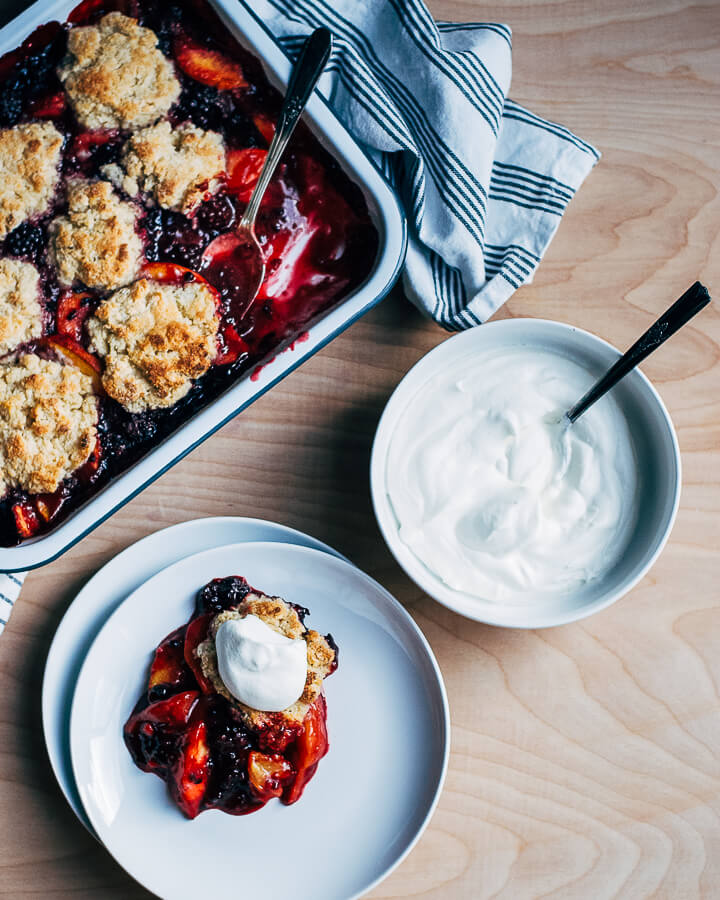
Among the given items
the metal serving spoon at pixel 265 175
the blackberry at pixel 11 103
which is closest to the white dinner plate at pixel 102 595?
the metal serving spoon at pixel 265 175

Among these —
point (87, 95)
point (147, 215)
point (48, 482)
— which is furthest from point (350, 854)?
point (87, 95)

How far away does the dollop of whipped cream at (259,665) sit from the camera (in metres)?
1.17

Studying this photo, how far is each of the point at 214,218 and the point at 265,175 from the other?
11cm

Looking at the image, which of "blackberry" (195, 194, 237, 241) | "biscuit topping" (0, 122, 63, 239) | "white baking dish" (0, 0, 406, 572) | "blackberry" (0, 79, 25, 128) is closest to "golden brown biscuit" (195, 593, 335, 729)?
"white baking dish" (0, 0, 406, 572)

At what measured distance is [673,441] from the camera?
1.21 metres

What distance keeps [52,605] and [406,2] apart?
1.08 m

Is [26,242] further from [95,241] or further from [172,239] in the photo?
[172,239]

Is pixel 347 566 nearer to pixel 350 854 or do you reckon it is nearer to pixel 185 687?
pixel 185 687

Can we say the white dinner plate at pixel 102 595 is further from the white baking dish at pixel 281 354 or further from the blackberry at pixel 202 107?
the blackberry at pixel 202 107

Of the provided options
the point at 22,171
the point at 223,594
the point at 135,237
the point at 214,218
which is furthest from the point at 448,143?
the point at 223,594

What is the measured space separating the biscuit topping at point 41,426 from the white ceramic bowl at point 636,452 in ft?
1.43

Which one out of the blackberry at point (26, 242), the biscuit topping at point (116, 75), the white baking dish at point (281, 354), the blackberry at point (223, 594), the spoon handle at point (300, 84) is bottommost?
the blackberry at point (223, 594)

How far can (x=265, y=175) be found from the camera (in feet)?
3.93

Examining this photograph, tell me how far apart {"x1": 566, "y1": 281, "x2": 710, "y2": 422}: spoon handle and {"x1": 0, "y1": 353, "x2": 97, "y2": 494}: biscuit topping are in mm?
719
